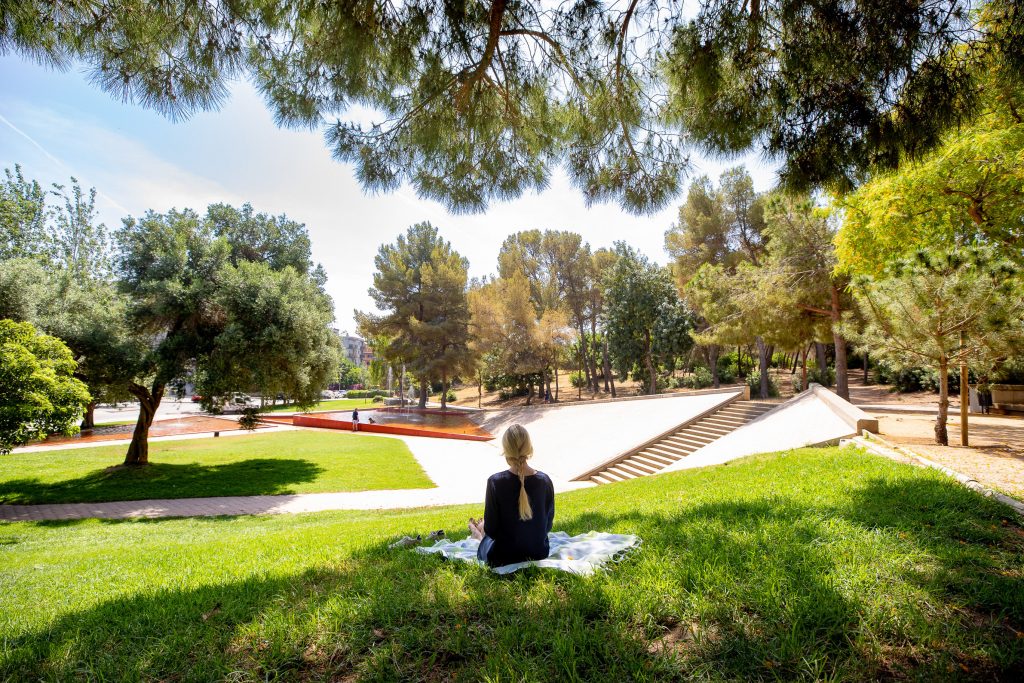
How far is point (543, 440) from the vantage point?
1986cm

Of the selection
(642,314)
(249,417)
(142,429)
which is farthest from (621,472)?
(642,314)

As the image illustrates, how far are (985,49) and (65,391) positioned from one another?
11799 millimetres

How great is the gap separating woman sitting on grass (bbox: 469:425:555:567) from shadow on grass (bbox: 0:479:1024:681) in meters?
0.20

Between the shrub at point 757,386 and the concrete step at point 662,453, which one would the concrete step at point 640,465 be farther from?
the shrub at point 757,386

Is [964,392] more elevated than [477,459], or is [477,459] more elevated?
[964,392]

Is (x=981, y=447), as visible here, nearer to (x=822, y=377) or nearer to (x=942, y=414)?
(x=942, y=414)

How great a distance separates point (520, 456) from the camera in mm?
3281

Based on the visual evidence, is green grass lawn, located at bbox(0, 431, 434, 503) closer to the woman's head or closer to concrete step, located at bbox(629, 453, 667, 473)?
concrete step, located at bbox(629, 453, 667, 473)

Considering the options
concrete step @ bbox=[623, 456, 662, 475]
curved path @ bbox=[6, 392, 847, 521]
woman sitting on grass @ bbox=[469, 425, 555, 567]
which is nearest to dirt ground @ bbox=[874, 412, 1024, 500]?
curved path @ bbox=[6, 392, 847, 521]

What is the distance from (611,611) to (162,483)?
48.2ft

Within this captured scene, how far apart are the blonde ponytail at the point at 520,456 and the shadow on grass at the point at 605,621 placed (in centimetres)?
42

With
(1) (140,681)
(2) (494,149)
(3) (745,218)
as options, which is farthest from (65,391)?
(3) (745,218)

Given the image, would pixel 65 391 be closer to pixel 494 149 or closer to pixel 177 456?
pixel 494 149

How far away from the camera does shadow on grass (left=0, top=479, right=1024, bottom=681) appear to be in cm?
208
